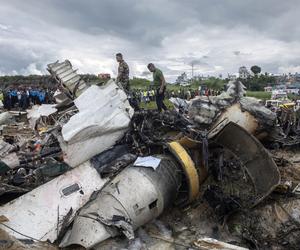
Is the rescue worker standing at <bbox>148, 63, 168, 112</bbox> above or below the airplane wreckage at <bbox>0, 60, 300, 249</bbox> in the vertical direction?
above

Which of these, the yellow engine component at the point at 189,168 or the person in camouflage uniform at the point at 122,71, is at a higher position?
the person in camouflage uniform at the point at 122,71

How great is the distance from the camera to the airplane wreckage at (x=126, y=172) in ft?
16.0

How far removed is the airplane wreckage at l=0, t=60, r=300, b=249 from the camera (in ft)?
16.0

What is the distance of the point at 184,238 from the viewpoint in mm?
5289

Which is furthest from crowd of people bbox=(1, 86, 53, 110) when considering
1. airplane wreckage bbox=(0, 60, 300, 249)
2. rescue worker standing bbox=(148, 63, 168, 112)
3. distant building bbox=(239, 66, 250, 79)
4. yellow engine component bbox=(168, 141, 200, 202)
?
distant building bbox=(239, 66, 250, 79)

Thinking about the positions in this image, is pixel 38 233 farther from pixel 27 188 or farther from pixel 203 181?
pixel 203 181

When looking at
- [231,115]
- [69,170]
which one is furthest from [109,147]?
[231,115]

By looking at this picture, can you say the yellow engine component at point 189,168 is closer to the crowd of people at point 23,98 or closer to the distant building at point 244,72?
the crowd of people at point 23,98

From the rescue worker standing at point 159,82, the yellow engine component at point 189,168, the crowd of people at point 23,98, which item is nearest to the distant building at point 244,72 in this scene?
the crowd of people at point 23,98

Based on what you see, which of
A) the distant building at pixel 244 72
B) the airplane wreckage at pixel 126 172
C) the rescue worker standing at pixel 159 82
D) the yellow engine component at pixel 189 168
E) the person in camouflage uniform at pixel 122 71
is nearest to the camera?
the airplane wreckage at pixel 126 172

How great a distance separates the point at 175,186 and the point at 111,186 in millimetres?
1021

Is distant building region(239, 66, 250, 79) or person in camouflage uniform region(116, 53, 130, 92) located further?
distant building region(239, 66, 250, 79)

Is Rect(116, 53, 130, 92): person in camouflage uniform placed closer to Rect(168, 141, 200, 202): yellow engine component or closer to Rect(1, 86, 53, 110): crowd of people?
Rect(168, 141, 200, 202): yellow engine component

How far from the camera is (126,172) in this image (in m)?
5.52
